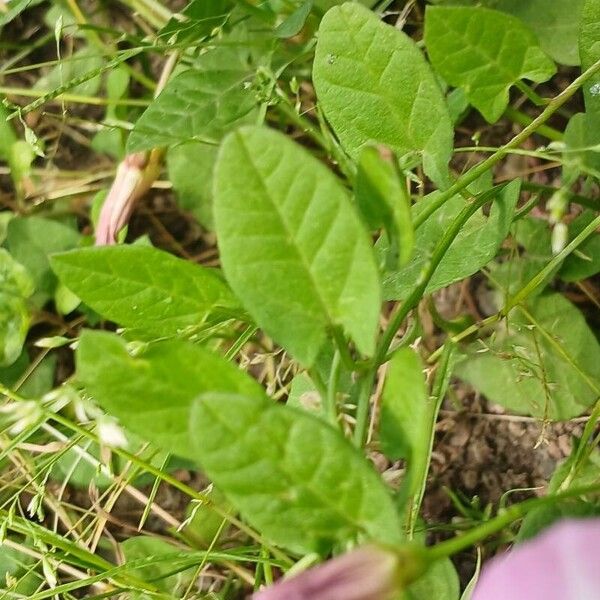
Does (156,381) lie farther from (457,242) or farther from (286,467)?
(457,242)

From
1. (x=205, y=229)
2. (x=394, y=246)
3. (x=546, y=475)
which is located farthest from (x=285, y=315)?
(x=205, y=229)

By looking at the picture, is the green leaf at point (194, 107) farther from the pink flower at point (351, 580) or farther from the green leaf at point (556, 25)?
the pink flower at point (351, 580)

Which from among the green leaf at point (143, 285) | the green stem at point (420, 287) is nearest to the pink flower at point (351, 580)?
Answer: the green stem at point (420, 287)

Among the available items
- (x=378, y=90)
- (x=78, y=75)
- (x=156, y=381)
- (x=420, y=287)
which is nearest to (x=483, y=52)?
(x=378, y=90)

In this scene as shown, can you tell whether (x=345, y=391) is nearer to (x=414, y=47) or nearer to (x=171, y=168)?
(x=414, y=47)

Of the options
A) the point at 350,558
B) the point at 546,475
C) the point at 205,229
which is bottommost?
the point at 546,475
